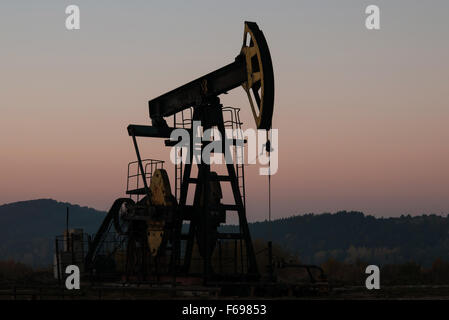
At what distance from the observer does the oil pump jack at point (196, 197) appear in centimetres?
1858

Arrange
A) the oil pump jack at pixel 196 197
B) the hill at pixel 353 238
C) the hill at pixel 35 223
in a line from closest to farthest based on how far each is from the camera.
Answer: the oil pump jack at pixel 196 197, the hill at pixel 353 238, the hill at pixel 35 223

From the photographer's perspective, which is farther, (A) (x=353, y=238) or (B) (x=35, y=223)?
(B) (x=35, y=223)

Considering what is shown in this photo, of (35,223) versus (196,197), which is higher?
(196,197)

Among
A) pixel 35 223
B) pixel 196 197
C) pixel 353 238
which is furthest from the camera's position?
pixel 35 223

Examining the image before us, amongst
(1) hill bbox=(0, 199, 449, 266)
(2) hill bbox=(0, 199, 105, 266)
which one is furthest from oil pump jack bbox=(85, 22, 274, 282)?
(2) hill bbox=(0, 199, 105, 266)

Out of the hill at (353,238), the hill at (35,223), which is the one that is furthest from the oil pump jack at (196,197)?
the hill at (35,223)

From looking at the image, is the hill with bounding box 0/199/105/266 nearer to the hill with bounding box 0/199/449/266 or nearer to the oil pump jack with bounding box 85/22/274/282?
the hill with bounding box 0/199/449/266

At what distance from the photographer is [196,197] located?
21312 mm

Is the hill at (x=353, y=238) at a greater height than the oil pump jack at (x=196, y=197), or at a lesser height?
lesser

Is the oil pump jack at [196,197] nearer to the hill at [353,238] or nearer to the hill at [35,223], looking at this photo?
the hill at [353,238]

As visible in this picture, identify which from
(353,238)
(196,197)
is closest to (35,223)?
(353,238)

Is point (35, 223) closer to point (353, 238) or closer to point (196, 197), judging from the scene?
point (353, 238)
